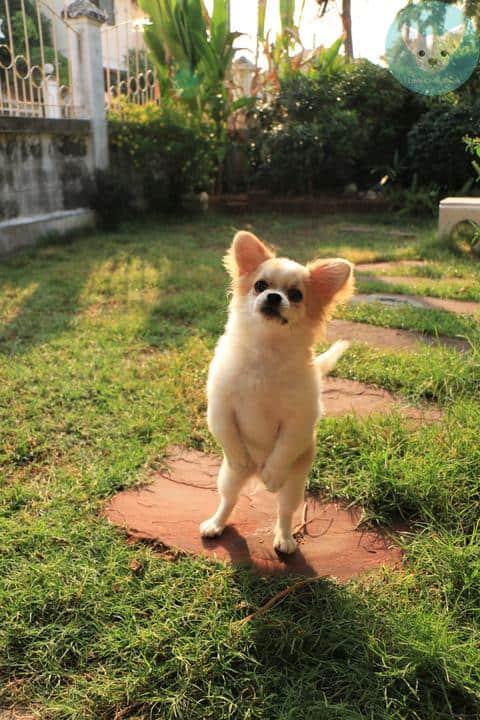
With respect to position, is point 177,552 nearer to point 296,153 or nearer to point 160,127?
point 160,127

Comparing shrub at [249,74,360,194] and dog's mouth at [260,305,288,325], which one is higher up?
shrub at [249,74,360,194]

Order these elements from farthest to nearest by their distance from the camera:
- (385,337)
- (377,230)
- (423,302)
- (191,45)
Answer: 1. (191,45)
2. (377,230)
3. (423,302)
4. (385,337)

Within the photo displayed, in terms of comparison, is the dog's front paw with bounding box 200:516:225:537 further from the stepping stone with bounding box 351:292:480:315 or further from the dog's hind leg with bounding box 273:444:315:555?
the stepping stone with bounding box 351:292:480:315

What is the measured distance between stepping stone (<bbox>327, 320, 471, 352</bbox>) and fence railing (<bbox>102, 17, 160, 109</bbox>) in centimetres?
706

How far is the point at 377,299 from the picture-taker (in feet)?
A: 17.4

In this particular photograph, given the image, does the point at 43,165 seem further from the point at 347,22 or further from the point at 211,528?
the point at 347,22

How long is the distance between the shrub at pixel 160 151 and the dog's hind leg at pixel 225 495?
815 cm

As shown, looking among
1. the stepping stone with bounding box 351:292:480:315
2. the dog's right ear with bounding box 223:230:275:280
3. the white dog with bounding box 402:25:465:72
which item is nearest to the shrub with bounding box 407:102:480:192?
the white dog with bounding box 402:25:465:72

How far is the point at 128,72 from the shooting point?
10.2 m

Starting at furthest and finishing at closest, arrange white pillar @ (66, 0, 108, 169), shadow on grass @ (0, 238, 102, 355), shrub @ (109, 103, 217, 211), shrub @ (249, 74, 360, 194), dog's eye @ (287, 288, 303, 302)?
shrub @ (249, 74, 360, 194)
shrub @ (109, 103, 217, 211)
white pillar @ (66, 0, 108, 169)
shadow on grass @ (0, 238, 102, 355)
dog's eye @ (287, 288, 303, 302)

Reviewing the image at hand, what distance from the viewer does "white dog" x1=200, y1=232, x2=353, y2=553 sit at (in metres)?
2.08

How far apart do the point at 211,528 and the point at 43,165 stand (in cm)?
707

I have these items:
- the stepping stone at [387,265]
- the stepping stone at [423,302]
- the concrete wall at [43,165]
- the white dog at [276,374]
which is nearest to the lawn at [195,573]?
the white dog at [276,374]

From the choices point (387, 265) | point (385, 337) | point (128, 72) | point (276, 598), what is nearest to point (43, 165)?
point (128, 72)
